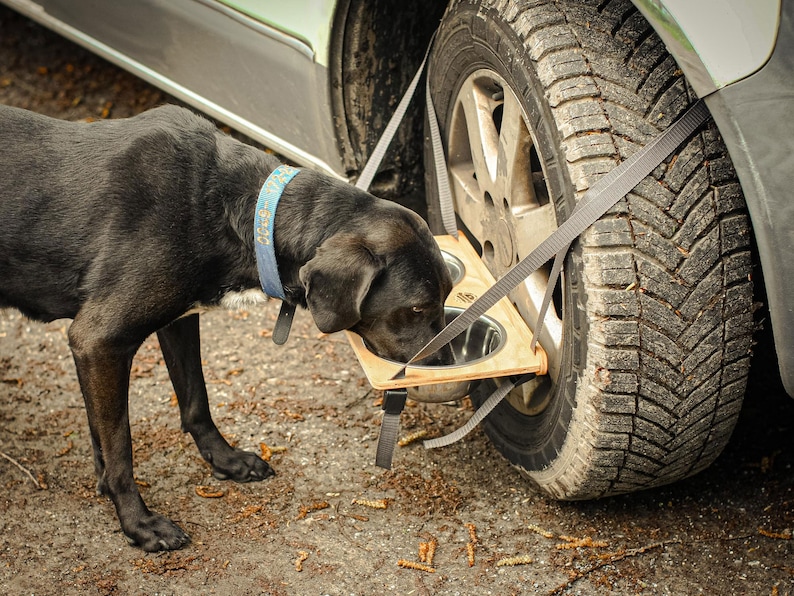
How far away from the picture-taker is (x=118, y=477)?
2957 millimetres

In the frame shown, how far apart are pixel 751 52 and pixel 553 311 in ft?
3.65

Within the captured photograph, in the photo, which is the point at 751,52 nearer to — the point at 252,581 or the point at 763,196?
the point at 763,196

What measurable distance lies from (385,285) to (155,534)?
43.0 inches

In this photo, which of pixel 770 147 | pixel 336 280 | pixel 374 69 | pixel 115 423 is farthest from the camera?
pixel 374 69

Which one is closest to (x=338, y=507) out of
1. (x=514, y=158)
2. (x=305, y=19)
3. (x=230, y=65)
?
(x=514, y=158)

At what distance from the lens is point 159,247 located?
276cm

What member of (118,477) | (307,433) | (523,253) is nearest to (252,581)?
(118,477)

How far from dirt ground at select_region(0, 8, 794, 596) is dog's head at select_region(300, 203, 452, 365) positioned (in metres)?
0.53

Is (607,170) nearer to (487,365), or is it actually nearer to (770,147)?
(770,147)

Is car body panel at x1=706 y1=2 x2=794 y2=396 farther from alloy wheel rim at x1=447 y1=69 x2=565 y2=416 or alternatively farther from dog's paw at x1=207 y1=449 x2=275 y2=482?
dog's paw at x1=207 y1=449 x2=275 y2=482

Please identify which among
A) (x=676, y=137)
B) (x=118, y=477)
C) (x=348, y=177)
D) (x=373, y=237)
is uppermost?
(x=676, y=137)

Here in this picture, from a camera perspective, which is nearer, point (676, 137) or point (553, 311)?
point (676, 137)

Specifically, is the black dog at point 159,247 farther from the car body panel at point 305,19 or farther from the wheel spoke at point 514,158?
the car body panel at point 305,19

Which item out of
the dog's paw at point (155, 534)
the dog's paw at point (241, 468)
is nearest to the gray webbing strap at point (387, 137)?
the dog's paw at point (241, 468)
